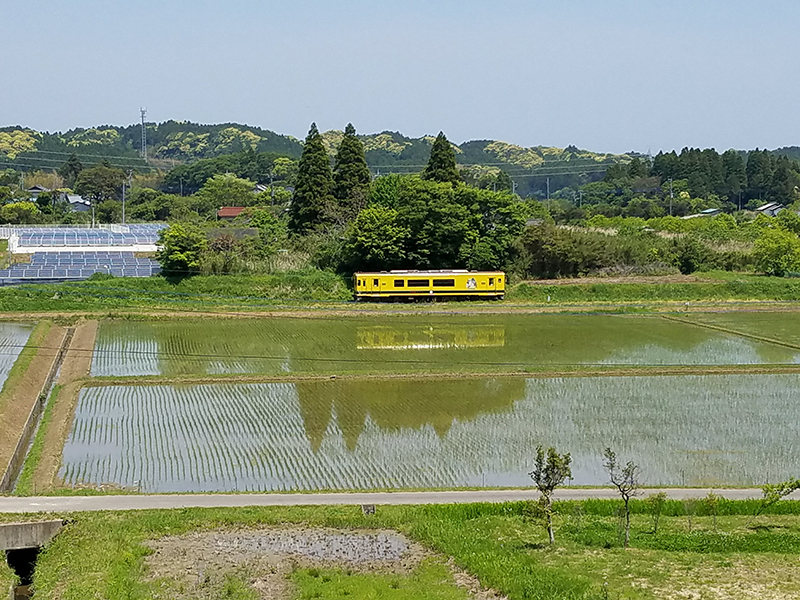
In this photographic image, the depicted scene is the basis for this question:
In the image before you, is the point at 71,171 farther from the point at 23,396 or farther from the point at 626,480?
the point at 626,480

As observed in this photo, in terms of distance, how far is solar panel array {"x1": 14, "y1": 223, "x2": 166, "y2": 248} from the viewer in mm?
50125

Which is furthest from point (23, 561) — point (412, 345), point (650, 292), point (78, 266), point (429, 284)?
point (650, 292)

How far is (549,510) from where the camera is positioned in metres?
13.9

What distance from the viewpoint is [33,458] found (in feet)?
61.3

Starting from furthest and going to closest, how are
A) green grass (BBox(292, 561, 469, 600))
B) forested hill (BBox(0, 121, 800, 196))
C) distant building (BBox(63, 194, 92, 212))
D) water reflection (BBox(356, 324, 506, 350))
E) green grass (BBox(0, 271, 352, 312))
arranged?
forested hill (BBox(0, 121, 800, 196)) → distant building (BBox(63, 194, 92, 212)) → green grass (BBox(0, 271, 352, 312)) → water reflection (BBox(356, 324, 506, 350)) → green grass (BBox(292, 561, 469, 600))

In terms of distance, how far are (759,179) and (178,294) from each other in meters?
68.9

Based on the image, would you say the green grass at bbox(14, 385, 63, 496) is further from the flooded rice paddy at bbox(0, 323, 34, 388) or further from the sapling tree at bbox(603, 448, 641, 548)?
the sapling tree at bbox(603, 448, 641, 548)

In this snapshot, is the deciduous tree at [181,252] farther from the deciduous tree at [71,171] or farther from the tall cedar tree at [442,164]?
the deciduous tree at [71,171]

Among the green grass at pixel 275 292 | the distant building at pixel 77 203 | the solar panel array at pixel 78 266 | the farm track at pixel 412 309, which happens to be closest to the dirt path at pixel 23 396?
the farm track at pixel 412 309

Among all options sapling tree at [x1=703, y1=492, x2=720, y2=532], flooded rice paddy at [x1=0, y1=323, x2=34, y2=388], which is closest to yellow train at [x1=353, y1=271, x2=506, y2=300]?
flooded rice paddy at [x1=0, y1=323, x2=34, y2=388]

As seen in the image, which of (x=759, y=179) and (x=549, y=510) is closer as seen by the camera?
(x=549, y=510)

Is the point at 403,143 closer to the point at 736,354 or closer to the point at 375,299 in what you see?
the point at 375,299

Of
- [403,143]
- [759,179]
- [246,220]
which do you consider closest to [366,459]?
[246,220]

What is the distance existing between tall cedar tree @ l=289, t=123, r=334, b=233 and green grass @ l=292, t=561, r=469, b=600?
118 ft
